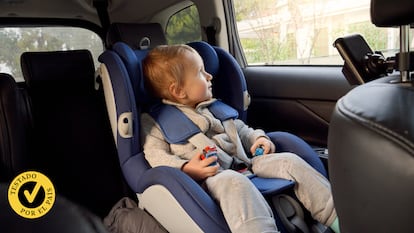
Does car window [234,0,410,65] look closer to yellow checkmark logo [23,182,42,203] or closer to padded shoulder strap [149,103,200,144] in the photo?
padded shoulder strap [149,103,200,144]

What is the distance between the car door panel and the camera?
221 cm

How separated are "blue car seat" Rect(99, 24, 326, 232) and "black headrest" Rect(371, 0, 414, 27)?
2.62 ft

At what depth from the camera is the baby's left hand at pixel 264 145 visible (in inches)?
72.8

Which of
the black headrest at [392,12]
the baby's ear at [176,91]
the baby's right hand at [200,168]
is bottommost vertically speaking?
the baby's right hand at [200,168]

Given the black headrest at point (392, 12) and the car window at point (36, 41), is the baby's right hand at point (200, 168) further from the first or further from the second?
the car window at point (36, 41)

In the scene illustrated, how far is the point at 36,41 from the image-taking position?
10.2 ft

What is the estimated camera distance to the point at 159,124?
5.92 feet

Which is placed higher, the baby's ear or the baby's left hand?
the baby's ear

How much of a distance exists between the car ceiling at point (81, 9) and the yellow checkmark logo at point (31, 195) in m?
2.31

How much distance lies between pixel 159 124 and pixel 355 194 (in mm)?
1208

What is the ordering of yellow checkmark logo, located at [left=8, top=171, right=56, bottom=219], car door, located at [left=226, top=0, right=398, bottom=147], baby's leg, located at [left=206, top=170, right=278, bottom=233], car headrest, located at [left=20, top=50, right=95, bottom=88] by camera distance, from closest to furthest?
yellow checkmark logo, located at [left=8, top=171, right=56, bottom=219] → baby's leg, located at [left=206, top=170, right=278, bottom=233] → car headrest, located at [left=20, top=50, right=95, bottom=88] → car door, located at [left=226, top=0, right=398, bottom=147]

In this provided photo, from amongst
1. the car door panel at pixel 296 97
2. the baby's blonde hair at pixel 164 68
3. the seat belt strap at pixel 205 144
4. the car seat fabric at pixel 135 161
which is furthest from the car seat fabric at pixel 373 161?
the car door panel at pixel 296 97

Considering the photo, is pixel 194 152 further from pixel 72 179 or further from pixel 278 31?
pixel 278 31

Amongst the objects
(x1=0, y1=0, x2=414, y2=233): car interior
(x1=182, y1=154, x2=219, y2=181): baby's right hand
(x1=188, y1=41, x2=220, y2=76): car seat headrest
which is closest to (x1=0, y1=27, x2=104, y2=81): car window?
(x1=0, y1=0, x2=414, y2=233): car interior
